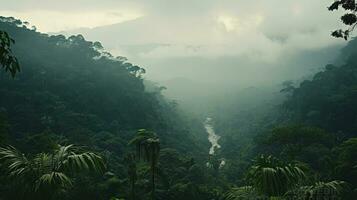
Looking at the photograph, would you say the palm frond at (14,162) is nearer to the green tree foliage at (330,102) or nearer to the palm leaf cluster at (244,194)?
the palm leaf cluster at (244,194)

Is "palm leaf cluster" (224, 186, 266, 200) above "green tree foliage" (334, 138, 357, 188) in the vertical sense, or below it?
above

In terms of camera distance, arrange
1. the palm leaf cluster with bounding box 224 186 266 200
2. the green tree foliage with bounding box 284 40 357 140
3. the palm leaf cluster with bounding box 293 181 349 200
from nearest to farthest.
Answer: the palm leaf cluster with bounding box 293 181 349 200 → the palm leaf cluster with bounding box 224 186 266 200 → the green tree foliage with bounding box 284 40 357 140

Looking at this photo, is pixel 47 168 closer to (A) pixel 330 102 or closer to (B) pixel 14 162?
(B) pixel 14 162

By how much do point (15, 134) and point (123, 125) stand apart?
88.9 ft

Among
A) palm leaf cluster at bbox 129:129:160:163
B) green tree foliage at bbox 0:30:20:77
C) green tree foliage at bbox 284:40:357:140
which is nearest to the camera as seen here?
green tree foliage at bbox 0:30:20:77

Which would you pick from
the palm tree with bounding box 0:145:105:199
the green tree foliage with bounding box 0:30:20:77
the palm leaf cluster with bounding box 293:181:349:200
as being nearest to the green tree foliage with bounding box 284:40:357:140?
the palm leaf cluster with bounding box 293:181:349:200

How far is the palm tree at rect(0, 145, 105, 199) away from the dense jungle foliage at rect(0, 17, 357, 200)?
0.06 ft

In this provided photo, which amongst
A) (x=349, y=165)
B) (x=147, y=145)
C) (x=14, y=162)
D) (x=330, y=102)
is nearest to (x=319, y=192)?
(x=14, y=162)

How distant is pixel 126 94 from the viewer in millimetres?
101062

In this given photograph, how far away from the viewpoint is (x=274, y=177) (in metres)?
9.29

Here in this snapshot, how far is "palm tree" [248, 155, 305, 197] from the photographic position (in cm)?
927

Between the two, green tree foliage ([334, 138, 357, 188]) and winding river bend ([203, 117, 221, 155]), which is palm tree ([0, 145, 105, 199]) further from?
winding river bend ([203, 117, 221, 155])

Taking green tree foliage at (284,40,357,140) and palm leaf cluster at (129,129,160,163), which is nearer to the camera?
palm leaf cluster at (129,129,160,163)

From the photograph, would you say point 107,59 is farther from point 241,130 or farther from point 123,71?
point 241,130
